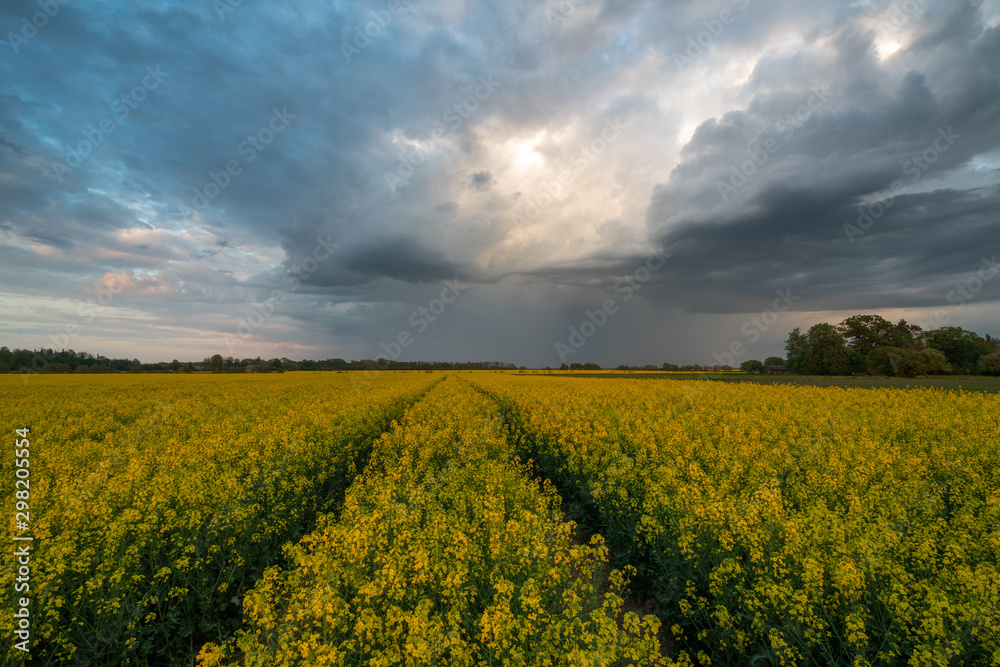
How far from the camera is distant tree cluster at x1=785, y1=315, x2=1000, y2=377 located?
4591cm

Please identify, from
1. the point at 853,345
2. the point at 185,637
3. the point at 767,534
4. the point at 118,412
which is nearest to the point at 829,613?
the point at 767,534

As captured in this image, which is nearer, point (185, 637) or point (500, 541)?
point (500, 541)

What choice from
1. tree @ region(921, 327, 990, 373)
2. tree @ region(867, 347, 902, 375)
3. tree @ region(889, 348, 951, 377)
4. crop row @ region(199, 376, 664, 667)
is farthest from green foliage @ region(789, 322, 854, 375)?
crop row @ region(199, 376, 664, 667)

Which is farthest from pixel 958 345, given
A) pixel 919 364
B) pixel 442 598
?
pixel 442 598

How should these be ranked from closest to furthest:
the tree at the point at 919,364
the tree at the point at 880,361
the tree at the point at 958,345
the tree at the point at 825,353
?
the tree at the point at 919,364 → the tree at the point at 880,361 → the tree at the point at 958,345 → the tree at the point at 825,353

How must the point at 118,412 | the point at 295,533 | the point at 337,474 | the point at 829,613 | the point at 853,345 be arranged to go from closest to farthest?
the point at 829,613
the point at 295,533
the point at 337,474
the point at 118,412
the point at 853,345

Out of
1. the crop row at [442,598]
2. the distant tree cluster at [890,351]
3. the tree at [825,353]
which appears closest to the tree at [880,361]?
the distant tree cluster at [890,351]

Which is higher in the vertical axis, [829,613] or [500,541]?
[500,541]

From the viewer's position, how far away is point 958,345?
56625mm

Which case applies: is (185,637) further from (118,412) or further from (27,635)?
(118,412)

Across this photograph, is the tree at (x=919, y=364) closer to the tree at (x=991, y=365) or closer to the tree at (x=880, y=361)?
the tree at (x=991, y=365)

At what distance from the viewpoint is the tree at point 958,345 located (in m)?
54.6

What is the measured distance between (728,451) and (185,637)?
32.7 ft

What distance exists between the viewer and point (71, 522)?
5.43 metres
